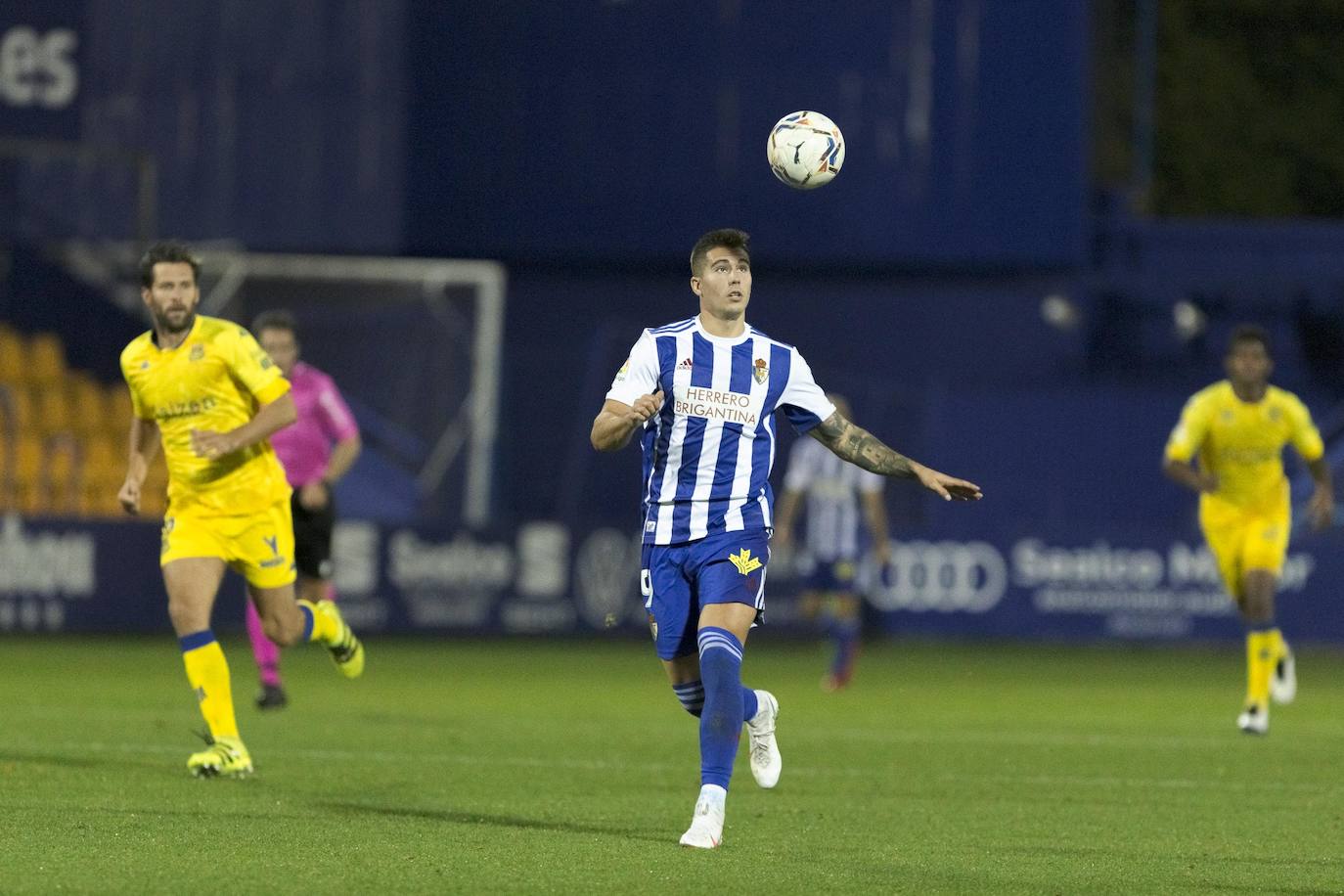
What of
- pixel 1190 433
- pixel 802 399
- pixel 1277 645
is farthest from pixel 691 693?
pixel 1277 645

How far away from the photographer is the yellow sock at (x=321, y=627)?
37.9 feet

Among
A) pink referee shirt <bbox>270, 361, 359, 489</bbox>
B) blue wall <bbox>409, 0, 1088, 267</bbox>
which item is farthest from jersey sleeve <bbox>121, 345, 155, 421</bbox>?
blue wall <bbox>409, 0, 1088, 267</bbox>

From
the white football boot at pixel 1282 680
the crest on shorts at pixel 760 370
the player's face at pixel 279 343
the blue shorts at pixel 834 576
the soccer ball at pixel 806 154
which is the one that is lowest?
the white football boot at pixel 1282 680

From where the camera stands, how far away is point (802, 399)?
8.95 m

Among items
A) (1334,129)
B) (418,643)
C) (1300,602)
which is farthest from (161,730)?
(1334,129)

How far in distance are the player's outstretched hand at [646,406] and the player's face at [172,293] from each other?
113 inches

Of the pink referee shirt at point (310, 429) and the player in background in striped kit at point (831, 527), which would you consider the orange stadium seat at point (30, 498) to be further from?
the pink referee shirt at point (310, 429)

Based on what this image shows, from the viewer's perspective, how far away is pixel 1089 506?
2620 cm

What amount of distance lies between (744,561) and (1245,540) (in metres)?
6.44

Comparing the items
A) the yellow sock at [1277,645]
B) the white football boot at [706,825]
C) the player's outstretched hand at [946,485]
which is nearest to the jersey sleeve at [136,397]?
the white football boot at [706,825]

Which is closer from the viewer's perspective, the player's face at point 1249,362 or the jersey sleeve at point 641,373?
the jersey sleeve at point 641,373

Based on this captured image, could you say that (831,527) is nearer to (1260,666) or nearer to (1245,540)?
(1245,540)

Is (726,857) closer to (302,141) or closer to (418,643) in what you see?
(418,643)

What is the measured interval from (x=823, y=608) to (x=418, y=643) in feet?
17.4
